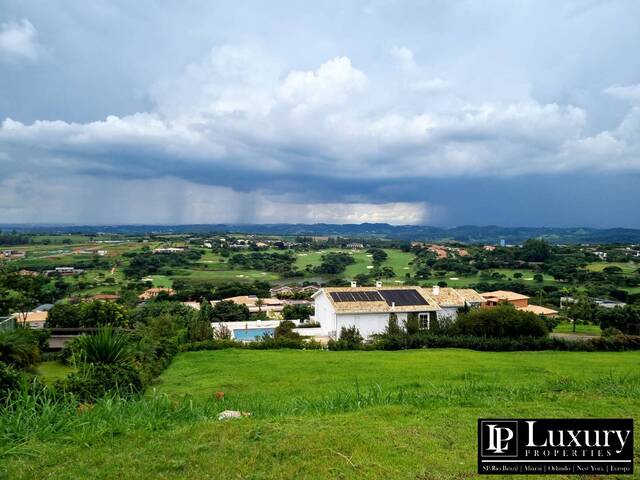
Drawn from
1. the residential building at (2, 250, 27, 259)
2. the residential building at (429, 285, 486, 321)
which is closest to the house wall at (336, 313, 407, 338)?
the residential building at (429, 285, 486, 321)

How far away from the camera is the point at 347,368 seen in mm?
14125

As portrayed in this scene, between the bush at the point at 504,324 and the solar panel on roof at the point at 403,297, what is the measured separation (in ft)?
13.9

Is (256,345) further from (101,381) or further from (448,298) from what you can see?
(448,298)

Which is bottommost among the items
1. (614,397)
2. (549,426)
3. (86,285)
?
(86,285)

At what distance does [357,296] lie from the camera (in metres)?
28.1

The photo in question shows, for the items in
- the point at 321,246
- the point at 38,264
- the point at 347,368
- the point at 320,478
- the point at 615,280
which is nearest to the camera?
the point at 320,478

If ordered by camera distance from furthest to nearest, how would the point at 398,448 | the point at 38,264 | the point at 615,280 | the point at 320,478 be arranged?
the point at 38,264
the point at 615,280
the point at 398,448
the point at 320,478

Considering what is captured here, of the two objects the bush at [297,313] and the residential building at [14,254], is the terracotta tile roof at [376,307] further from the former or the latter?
the residential building at [14,254]

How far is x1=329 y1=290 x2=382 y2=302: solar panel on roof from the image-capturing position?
90.2ft

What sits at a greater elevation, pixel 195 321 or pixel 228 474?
pixel 228 474

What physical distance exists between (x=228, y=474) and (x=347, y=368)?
10.3 metres

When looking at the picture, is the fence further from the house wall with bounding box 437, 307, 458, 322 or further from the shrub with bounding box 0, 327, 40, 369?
the house wall with bounding box 437, 307, 458, 322

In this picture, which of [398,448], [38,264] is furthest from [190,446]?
[38,264]

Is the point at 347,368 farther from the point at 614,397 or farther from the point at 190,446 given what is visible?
the point at 190,446
